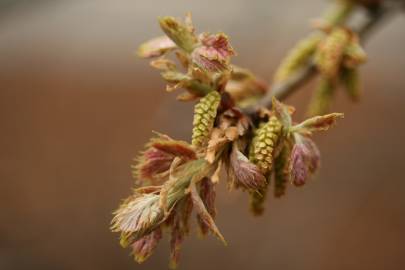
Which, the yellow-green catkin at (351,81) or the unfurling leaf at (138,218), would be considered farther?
the yellow-green catkin at (351,81)

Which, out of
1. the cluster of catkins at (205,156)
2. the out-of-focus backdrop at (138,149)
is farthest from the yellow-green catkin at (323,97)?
the out-of-focus backdrop at (138,149)

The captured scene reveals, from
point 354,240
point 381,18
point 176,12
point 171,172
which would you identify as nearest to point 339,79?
point 381,18

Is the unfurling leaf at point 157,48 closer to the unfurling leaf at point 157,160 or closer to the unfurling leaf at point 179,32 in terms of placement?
the unfurling leaf at point 179,32

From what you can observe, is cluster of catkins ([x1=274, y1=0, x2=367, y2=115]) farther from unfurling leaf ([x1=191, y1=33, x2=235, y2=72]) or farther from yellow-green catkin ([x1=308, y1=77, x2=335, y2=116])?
unfurling leaf ([x1=191, y1=33, x2=235, y2=72])

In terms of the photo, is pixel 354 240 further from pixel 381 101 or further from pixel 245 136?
pixel 245 136

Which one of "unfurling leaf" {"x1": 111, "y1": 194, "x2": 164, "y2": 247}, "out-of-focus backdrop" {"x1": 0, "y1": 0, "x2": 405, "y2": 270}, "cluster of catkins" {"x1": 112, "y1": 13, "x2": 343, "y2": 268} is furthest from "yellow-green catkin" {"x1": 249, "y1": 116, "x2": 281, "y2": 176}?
"out-of-focus backdrop" {"x1": 0, "y1": 0, "x2": 405, "y2": 270}
